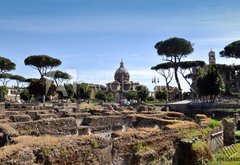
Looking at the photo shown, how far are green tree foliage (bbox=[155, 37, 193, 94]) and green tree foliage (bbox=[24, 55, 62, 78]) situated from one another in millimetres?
17666

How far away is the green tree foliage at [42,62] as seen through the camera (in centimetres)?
5338

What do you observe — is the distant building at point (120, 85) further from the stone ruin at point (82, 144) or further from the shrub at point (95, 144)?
the shrub at point (95, 144)

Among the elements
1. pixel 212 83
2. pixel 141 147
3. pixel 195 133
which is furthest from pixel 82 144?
pixel 212 83

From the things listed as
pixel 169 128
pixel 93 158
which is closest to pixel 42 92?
pixel 169 128

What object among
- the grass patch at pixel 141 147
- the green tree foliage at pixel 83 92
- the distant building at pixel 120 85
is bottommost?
the grass patch at pixel 141 147

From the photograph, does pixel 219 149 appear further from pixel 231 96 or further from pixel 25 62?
pixel 231 96

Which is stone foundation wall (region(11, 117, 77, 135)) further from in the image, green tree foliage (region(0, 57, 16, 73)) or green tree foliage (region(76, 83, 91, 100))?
green tree foliage (region(76, 83, 91, 100))

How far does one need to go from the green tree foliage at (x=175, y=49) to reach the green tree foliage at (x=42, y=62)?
17.7m

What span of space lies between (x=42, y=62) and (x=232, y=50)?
30.7 meters

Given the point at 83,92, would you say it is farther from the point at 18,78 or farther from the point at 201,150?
the point at 201,150

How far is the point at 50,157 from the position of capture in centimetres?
558

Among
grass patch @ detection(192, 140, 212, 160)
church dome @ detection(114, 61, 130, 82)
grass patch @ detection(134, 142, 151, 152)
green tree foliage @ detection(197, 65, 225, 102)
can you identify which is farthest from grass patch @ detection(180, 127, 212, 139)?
church dome @ detection(114, 61, 130, 82)

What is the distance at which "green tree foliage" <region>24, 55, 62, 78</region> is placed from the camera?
53375 mm

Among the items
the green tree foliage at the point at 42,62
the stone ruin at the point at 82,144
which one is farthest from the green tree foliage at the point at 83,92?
the stone ruin at the point at 82,144
